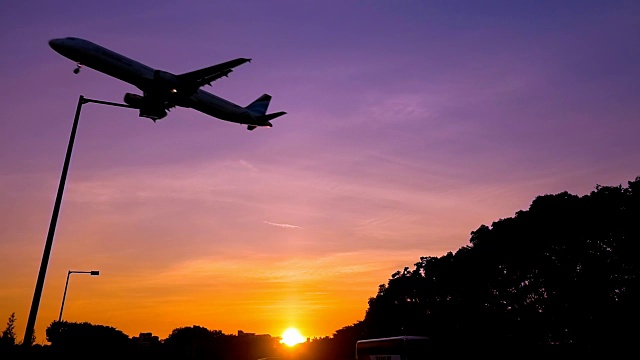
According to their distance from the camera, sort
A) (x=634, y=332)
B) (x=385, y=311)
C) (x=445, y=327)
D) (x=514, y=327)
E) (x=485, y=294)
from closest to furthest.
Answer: (x=634, y=332) → (x=514, y=327) → (x=485, y=294) → (x=445, y=327) → (x=385, y=311)

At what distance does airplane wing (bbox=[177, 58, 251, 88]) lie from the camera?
3453cm

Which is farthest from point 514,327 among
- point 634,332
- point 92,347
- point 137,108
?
point 92,347

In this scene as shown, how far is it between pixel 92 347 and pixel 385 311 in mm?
56004

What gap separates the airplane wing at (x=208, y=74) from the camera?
3453cm

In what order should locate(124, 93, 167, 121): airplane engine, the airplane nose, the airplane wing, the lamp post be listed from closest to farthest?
1. the lamp post
2. locate(124, 93, 167, 121): airplane engine
3. the airplane wing
4. the airplane nose

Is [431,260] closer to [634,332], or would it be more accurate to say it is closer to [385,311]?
[385,311]

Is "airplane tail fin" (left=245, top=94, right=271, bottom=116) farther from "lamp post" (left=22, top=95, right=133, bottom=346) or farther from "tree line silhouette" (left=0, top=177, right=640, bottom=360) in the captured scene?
"lamp post" (left=22, top=95, right=133, bottom=346)

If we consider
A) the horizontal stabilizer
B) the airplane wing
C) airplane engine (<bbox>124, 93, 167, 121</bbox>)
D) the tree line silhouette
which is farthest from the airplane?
the tree line silhouette

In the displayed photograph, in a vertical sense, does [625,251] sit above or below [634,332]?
above

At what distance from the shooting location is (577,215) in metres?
50.1

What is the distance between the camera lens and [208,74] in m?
36.3

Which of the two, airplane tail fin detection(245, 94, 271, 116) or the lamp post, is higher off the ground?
Answer: airplane tail fin detection(245, 94, 271, 116)

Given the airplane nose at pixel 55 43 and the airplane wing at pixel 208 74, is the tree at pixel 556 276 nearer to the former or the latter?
the airplane wing at pixel 208 74

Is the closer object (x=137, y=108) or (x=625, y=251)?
(x=137, y=108)
